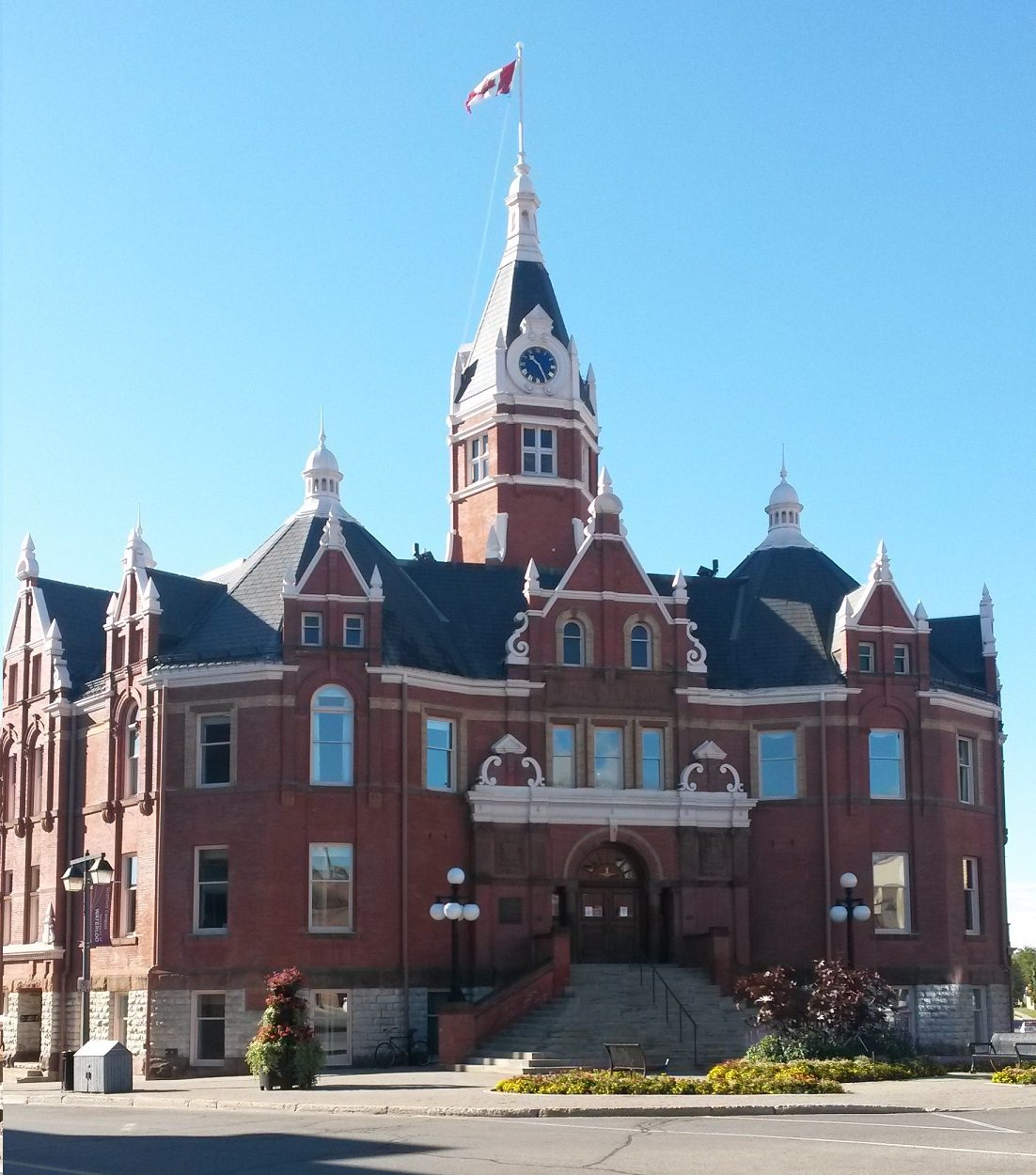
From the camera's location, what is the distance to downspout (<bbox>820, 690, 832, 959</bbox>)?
4834 centimetres

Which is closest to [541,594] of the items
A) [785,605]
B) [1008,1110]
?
[785,605]

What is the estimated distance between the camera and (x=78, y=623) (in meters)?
53.4

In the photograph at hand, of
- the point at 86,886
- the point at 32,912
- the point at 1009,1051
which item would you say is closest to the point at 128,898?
the point at 32,912

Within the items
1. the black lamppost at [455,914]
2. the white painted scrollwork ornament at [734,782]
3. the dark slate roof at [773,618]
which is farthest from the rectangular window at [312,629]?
the white painted scrollwork ornament at [734,782]

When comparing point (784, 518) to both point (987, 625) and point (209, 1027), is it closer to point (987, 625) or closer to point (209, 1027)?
point (987, 625)

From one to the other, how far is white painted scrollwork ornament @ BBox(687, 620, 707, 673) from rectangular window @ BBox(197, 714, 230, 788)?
45.5 feet

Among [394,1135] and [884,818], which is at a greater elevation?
[884,818]

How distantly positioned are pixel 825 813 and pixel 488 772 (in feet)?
32.9

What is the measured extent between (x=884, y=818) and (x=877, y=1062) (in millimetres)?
14843

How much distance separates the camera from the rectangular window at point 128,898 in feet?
154

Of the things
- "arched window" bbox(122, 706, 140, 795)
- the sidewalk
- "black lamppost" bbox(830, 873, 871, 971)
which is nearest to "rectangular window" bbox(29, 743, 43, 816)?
"arched window" bbox(122, 706, 140, 795)

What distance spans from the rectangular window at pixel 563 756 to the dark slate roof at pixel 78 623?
14616mm

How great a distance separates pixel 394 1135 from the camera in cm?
2289

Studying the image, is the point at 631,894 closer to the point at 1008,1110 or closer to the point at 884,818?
the point at 884,818
